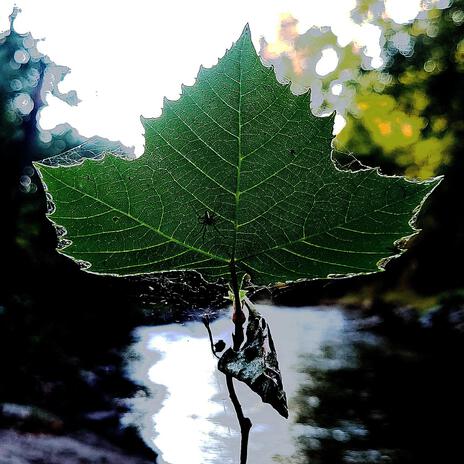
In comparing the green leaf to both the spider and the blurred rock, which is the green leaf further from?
the blurred rock

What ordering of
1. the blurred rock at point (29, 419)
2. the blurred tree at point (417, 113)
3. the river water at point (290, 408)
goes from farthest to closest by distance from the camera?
the blurred tree at point (417, 113) → the blurred rock at point (29, 419) → the river water at point (290, 408)

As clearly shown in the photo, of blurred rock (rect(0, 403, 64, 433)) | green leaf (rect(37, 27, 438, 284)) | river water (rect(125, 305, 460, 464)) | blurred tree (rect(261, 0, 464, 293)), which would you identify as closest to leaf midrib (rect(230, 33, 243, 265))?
green leaf (rect(37, 27, 438, 284))

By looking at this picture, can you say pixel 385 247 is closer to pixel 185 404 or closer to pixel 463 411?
pixel 185 404

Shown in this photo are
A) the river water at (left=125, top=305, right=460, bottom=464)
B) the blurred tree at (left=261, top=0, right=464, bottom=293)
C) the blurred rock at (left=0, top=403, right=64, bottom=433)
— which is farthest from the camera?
the blurred tree at (left=261, top=0, right=464, bottom=293)

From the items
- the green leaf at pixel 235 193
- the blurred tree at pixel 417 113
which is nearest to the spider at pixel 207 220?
the green leaf at pixel 235 193

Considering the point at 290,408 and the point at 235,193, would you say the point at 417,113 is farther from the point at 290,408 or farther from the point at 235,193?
the point at 235,193

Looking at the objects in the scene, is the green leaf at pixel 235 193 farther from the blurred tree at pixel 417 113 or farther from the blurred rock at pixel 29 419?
the blurred tree at pixel 417 113

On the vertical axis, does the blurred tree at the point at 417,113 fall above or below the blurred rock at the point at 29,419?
above

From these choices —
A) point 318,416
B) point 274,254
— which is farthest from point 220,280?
point 318,416
